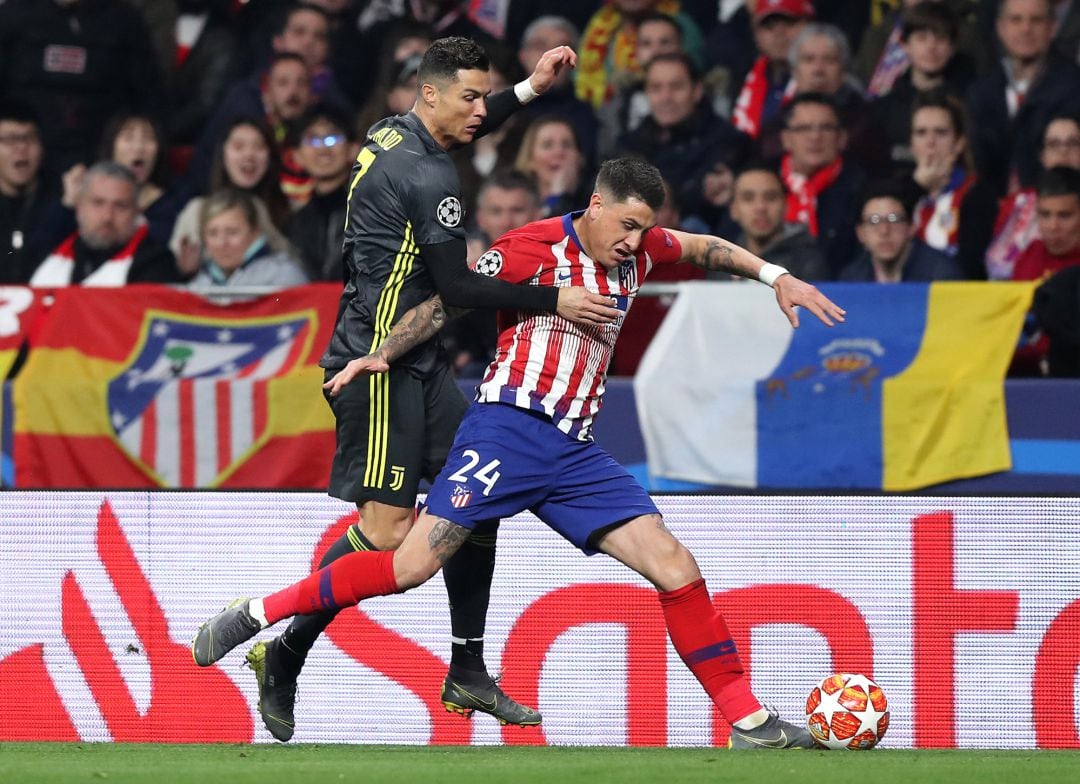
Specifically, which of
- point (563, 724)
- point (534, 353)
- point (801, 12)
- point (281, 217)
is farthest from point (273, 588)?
point (801, 12)

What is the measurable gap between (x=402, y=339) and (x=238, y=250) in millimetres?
4405

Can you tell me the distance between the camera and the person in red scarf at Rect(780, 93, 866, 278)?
33.6 ft

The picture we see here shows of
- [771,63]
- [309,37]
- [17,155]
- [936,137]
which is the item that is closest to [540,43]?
[771,63]

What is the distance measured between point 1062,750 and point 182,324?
17.3 feet

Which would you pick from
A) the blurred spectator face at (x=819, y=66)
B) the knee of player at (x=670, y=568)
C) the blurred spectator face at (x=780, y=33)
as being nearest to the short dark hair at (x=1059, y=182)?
the blurred spectator face at (x=819, y=66)

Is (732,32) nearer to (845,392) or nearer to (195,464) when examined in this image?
(845,392)

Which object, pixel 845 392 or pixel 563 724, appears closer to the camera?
pixel 563 724

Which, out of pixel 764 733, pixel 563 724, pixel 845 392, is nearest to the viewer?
pixel 764 733

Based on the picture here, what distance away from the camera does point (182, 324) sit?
32.9ft

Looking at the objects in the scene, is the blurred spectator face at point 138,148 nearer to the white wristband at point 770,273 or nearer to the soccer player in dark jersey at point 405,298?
the soccer player in dark jersey at point 405,298

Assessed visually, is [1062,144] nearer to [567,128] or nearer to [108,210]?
[567,128]

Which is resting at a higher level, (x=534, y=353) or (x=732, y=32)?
(x=732, y=32)

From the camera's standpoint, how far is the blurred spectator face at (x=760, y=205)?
392 inches

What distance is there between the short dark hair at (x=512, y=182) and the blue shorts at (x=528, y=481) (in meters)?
4.10
